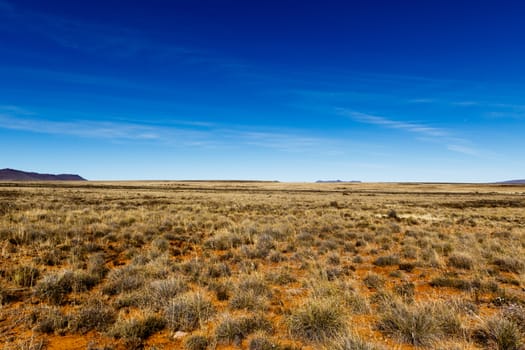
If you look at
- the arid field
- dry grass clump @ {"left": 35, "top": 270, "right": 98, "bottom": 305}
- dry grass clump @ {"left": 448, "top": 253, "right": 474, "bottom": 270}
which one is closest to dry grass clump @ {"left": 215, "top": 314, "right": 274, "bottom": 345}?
the arid field

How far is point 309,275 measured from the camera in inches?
291

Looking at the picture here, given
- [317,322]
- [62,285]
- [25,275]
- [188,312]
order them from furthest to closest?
[25,275] < [62,285] < [188,312] < [317,322]

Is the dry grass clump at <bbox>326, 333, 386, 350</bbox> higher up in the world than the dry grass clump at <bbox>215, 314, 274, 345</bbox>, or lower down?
higher up

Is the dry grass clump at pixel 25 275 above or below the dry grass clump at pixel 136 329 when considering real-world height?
above

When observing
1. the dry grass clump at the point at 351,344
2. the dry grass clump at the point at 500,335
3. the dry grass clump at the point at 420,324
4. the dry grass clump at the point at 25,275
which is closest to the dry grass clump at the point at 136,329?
the dry grass clump at the point at 351,344

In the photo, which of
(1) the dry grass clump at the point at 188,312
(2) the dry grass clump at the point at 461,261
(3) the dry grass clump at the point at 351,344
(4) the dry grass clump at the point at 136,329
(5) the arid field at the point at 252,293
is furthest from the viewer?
(2) the dry grass clump at the point at 461,261

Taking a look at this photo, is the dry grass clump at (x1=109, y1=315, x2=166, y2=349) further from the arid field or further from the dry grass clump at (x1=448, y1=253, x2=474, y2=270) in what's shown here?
the dry grass clump at (x1=448, y1=253, x2=474, y2=270)

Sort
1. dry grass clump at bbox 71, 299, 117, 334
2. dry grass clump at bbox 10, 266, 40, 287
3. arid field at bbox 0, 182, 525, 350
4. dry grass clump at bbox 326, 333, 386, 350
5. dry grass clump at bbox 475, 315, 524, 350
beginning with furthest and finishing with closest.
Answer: dry grass clump at bbox 10, 266, 40, 287
dry grass clump at bbox 71, 299, 117, 334
arid field at bbox 0, 182, 525, 350
dry grass clump at bbox 475, 315, 524, 350
dry grass clump at bbox 326, 333, 386, 350

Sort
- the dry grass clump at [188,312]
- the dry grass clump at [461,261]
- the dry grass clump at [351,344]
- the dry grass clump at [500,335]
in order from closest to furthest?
the dry grass clump at [351,344]
the dry grass clump at [500,335]
the dry grass clump at [188,312]
the dry grass clump at [461,261]

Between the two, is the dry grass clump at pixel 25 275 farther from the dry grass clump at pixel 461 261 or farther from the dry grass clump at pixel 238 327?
the dry grass clump at pixel 461 261

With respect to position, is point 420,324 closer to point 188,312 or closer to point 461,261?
point 188,312

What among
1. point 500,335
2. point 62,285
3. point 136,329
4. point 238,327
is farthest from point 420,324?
point 62,285

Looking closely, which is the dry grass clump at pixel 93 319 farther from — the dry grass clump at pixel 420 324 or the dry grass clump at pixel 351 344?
the dry grass clump at pixel 420 324

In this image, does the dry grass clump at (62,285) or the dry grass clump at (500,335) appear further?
the dry grass clump at (62,285)
